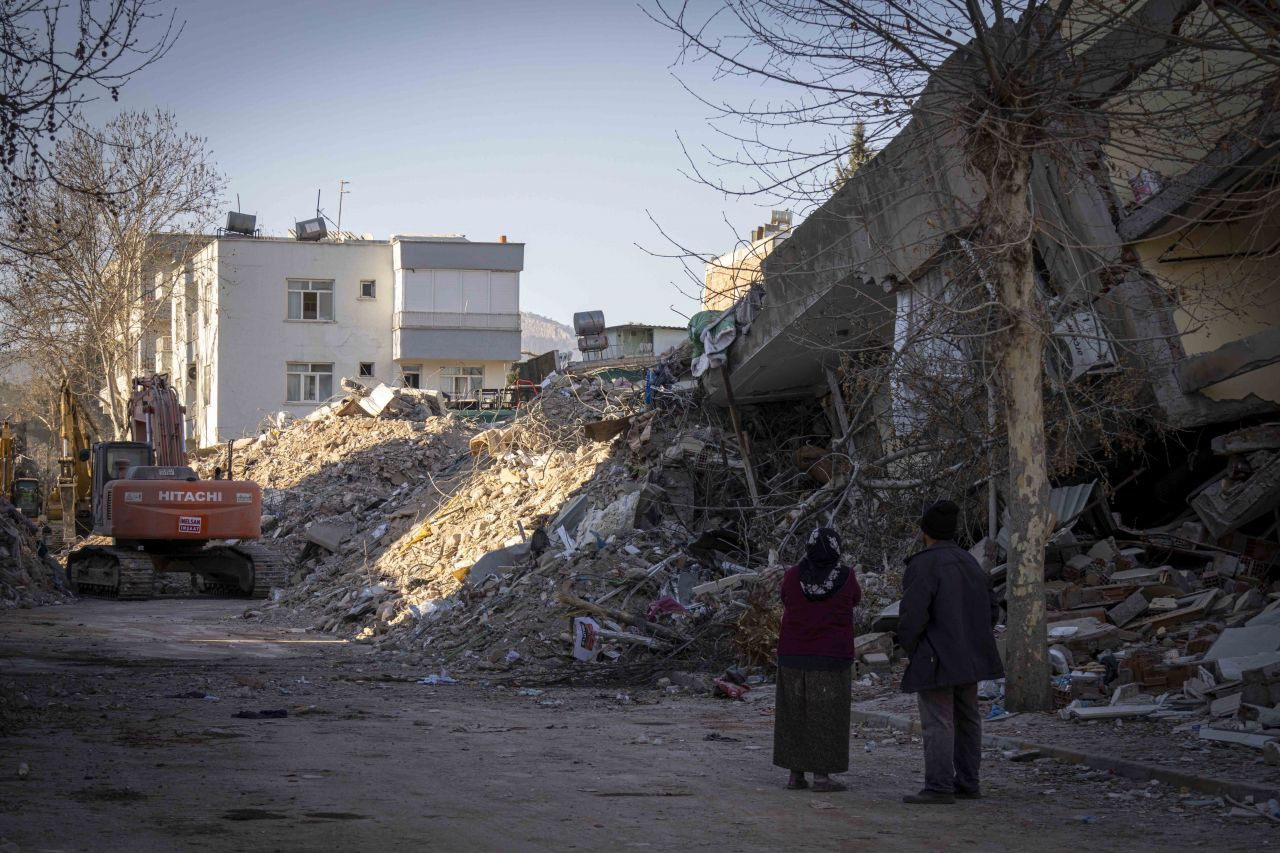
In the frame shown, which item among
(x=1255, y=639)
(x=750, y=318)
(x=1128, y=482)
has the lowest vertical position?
(x=1255, y=639)

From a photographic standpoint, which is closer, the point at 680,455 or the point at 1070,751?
the point at 1070,751

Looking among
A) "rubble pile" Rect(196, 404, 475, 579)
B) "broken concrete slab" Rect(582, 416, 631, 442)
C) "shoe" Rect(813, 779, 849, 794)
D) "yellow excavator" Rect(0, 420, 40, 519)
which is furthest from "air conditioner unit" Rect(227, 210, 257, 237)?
"shoe" Rect(813, 779, 849, 794)

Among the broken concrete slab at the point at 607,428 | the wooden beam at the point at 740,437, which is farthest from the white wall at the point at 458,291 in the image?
the wooden beam at the point at 740,437

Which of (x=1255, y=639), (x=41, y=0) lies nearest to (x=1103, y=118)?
(x=1255, y=639)

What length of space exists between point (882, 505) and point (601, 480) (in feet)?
18.7

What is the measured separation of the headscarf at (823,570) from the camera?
7797 mm

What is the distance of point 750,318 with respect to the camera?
19.1 meters

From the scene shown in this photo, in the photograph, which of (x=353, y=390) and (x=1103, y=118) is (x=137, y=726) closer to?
(x=1103, y=118)

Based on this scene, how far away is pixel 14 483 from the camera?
2967cm

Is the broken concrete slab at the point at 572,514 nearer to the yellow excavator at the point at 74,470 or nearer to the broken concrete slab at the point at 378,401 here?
the yellow excavator at the point at 74,470

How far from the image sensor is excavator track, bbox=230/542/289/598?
26031mm

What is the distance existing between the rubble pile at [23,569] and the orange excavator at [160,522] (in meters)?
0.86

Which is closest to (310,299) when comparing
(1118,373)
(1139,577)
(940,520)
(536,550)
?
(536,550)

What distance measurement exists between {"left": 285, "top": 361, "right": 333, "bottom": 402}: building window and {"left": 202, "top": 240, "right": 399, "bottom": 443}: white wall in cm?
25
